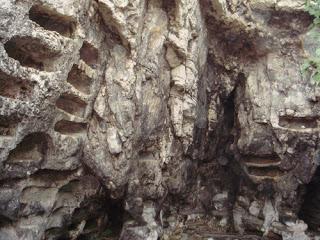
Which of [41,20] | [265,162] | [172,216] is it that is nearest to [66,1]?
[41,20]

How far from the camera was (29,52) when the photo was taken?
552 cm

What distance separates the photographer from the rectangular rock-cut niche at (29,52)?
17.3ft

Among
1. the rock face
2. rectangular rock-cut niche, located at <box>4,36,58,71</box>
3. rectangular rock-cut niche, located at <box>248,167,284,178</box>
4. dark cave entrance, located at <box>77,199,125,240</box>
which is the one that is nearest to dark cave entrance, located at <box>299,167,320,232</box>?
the rock face

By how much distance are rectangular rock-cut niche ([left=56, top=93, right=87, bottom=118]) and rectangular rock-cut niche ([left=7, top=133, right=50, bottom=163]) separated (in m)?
0.63

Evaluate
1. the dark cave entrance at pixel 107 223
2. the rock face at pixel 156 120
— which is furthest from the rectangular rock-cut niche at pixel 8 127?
the dark cave entrance at pixel 107 223

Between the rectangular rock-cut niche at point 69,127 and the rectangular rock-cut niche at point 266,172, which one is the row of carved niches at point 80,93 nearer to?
the rectangular rock-cut niche at point 69,127

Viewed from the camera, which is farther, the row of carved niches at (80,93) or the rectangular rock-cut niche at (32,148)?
the row of carved niches at (80,93)

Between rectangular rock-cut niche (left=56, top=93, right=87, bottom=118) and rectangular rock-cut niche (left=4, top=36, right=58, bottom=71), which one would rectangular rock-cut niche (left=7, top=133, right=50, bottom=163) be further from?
rectangular rock-cut niche (left=4, top=36, right=58, bottom=71)

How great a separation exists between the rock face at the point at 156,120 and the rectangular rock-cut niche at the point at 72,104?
0.02 m

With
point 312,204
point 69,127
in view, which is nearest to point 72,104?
→ point 69,127

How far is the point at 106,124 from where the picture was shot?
21.9 ft

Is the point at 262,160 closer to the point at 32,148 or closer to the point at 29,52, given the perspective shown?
the point at 32,148

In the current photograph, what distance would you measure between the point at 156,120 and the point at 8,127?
133 inches

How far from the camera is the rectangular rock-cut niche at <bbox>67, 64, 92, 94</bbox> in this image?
6.14 metres
